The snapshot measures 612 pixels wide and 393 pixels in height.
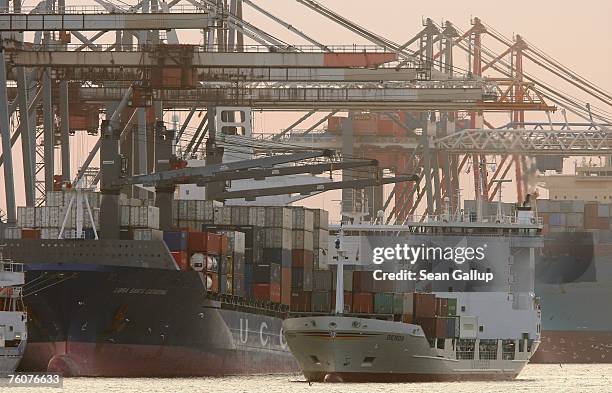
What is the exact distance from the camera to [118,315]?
6438 centimetres

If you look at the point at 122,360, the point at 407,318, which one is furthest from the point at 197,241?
the point at 407,318

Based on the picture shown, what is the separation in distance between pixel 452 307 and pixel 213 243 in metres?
8.18

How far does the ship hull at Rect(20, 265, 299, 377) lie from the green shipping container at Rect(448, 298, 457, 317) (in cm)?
773

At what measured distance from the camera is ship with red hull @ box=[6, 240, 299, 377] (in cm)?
6306

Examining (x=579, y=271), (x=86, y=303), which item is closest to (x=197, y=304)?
(x=86, y=303)

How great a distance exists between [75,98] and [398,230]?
20.2 m

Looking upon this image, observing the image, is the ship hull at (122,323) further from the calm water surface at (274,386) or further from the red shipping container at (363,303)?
the red shipping container at (363,303)

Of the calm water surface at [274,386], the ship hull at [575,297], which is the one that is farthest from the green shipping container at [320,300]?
the ship hull at [575,297]

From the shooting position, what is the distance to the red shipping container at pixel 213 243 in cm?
6462

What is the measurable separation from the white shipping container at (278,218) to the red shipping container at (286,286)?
1.66 metres

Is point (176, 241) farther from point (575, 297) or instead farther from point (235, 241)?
point (575, 297)

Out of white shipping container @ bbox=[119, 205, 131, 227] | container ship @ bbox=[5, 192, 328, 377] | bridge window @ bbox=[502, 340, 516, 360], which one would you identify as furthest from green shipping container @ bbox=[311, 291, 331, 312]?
white shipping container @ bbox=[119, 205, 131, 227]

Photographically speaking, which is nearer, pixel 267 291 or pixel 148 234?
pixel 148 234

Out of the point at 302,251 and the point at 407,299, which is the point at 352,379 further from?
the point at 302,251
